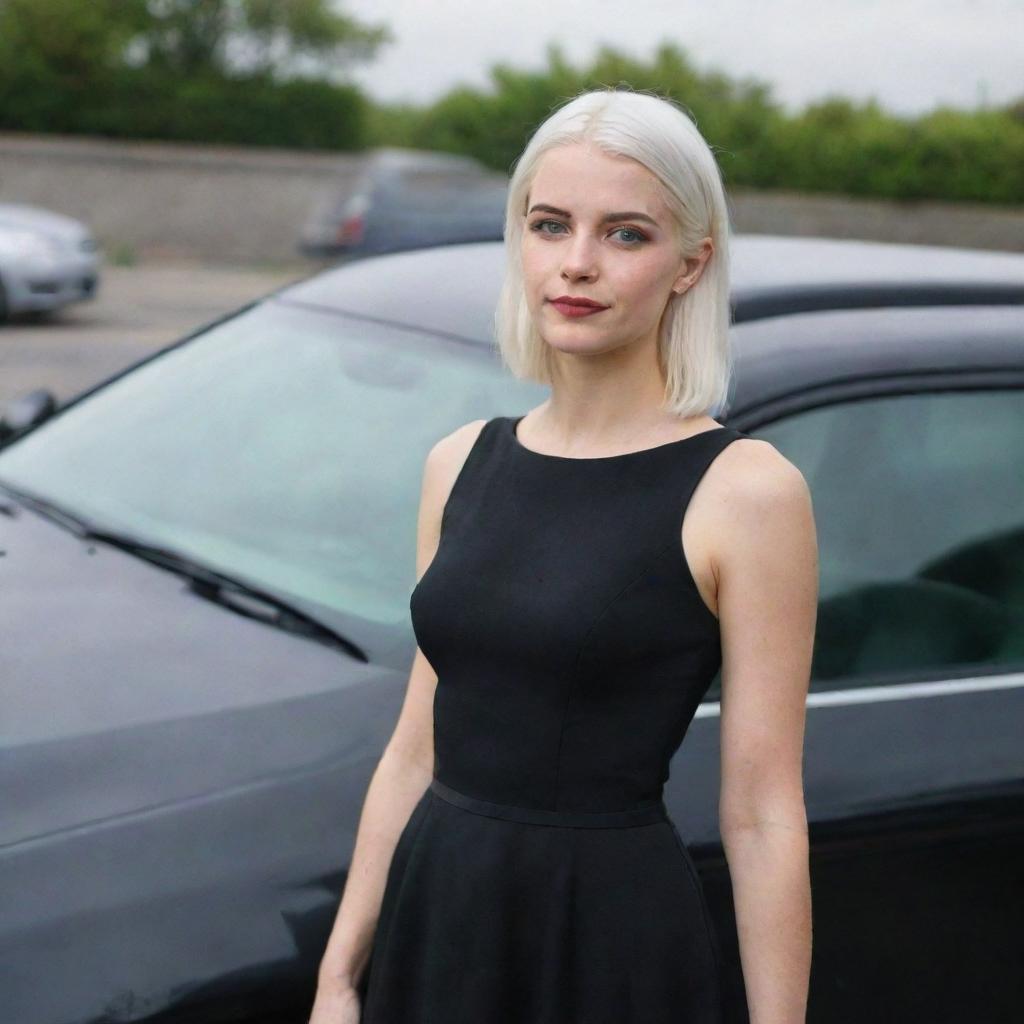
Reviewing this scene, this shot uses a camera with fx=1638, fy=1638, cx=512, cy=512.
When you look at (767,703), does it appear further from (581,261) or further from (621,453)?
(581,261)

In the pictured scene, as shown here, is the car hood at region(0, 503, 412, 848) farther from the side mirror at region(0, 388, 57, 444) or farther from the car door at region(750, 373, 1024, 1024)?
the side mirror at region(0, 388, 57, 444)

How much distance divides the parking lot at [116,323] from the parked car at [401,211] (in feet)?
4.30

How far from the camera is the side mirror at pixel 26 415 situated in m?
3.38

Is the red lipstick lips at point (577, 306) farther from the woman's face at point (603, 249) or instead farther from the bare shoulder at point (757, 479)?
the bare shoulder at point (757, 479)

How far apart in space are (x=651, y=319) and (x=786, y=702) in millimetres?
427

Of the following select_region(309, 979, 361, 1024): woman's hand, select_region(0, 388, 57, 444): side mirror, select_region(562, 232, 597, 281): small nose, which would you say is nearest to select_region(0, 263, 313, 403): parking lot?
select_region(0, 388, 57, 444): side mirror

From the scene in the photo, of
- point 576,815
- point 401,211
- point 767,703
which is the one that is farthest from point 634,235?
point 401,211

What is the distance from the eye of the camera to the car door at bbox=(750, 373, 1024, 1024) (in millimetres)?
2287

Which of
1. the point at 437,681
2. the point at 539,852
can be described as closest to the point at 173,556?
the point at 437,681

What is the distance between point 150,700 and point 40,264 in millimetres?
13675

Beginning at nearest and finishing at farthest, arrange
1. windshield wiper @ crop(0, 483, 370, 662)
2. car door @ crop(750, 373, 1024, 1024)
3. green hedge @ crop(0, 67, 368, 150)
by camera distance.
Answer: car door @ crop(750, 373, 1024, 1024), windshield wiper @ crop(0, 483, 370, 662), green hedge @ crop(0, 67, 368, 150)

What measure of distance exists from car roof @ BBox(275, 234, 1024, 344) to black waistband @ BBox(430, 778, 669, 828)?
1082mm

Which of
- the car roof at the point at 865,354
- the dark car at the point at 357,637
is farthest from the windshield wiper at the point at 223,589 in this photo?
the car roof at the point at 865,354

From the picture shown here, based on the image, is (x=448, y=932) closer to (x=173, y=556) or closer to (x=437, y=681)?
(x=437, y=681)
